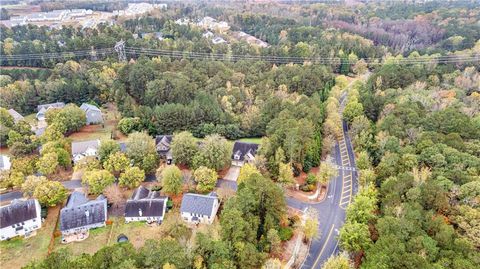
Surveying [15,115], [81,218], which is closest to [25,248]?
[81,218]

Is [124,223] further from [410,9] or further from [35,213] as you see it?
[410,9]

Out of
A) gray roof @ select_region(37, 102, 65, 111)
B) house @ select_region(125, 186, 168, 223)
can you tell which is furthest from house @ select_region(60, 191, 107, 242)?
gray roof @ select_region(37, 102, 65, 111)

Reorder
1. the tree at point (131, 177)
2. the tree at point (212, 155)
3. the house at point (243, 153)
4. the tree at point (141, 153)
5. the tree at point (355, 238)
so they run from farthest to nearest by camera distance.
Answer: the house at point (243, 153) < the tree at point (141, 153) < the tree at point (212, 155) < the tree at point (131, 177) < the tree at point (355, 238)

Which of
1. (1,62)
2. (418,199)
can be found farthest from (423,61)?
(1,62)

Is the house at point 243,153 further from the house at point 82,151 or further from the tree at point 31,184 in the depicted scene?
the tree at point 31,184

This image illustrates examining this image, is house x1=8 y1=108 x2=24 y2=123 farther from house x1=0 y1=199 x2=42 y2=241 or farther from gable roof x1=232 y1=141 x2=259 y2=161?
gable roof x1=232 y1=141 x2=259 y2=161

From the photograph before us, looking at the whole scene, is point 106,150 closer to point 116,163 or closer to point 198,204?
point 116,163

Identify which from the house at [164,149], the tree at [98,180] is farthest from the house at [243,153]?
the tree at [98,180]
